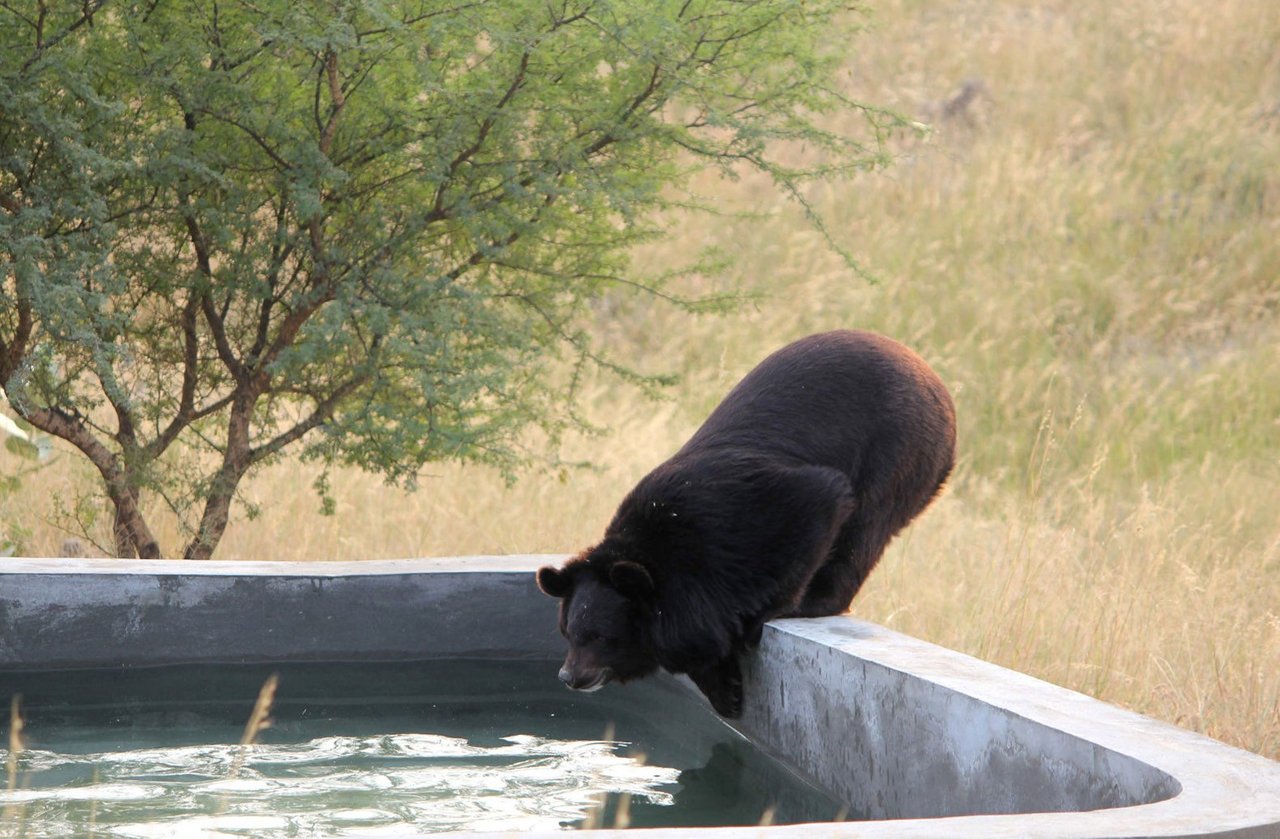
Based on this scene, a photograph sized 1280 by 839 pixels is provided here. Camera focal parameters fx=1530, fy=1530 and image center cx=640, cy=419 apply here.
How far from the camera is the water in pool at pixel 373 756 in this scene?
12.2ft

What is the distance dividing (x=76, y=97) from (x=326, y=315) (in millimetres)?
1302

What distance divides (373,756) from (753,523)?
1289 mm

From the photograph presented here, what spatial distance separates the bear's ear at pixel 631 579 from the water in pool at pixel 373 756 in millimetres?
475

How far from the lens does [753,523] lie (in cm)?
454

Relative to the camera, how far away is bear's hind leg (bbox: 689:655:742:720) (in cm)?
460

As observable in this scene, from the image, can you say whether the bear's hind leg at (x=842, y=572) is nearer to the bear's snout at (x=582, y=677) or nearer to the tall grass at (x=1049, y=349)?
the bear's snout at (x=582, y=677)

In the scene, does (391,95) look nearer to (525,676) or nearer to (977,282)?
(525,676)

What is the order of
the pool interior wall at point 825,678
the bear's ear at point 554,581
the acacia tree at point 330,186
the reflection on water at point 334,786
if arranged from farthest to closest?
1. the acacia tree at point 330,186
2. the bear's ear at point 554,581
3. the reflection on water at point 334,786
4. the pool interior wall at point 825,678

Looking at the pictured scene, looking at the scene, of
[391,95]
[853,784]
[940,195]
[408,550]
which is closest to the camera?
[853,784]

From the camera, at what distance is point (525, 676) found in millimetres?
5254

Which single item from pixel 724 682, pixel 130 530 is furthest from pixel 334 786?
pixel 130 530

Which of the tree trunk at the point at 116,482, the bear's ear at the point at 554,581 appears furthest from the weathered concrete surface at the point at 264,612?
the tree trunk at the point at 116,482

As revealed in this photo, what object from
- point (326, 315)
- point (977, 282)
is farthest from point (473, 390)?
point (977, 282)

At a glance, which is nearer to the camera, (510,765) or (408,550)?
(510,765)
